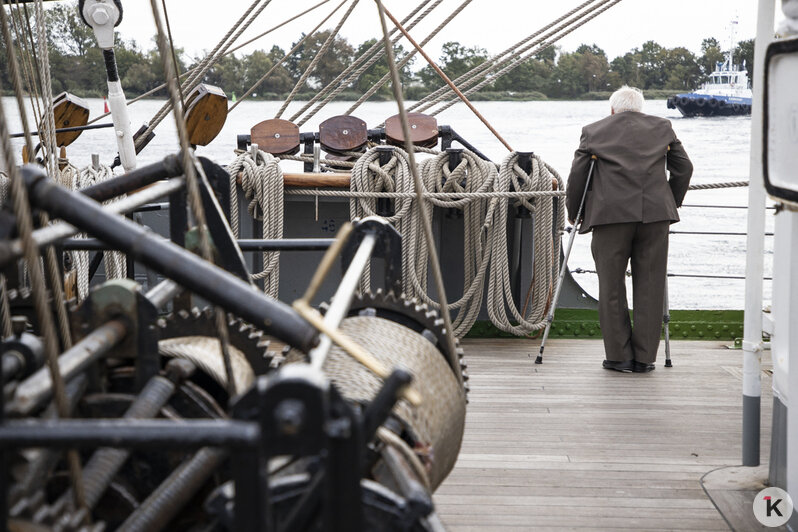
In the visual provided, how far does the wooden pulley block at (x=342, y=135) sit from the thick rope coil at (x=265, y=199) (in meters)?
0.59

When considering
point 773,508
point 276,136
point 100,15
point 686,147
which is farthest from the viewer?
point 686,147

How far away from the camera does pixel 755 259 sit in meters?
3.17

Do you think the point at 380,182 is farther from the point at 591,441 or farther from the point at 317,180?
the point at 591,441

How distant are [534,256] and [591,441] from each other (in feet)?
6.74

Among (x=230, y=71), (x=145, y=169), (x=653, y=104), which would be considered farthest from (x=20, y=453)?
(x=653, y=104)

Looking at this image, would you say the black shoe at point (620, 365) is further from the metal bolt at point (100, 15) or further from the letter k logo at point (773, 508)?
the metal bolt at point (100, 15)

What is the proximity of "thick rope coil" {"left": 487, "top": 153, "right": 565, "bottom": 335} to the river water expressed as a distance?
128 centimetres

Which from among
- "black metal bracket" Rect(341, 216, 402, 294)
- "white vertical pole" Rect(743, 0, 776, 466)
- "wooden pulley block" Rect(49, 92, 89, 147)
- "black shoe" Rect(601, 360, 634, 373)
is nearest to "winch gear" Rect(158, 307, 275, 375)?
"black metal bracket" Rect(341, 216, 402, 294)

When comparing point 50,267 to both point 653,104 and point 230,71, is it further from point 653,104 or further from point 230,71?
point 653,104

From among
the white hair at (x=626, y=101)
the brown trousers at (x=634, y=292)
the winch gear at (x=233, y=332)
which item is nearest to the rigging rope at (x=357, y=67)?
the white hair at (x=626, y=101)

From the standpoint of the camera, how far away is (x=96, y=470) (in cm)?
172

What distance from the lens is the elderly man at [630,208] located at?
4887 mm

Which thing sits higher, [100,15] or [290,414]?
[100,15]

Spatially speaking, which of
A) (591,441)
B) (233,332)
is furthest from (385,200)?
(233,332)
